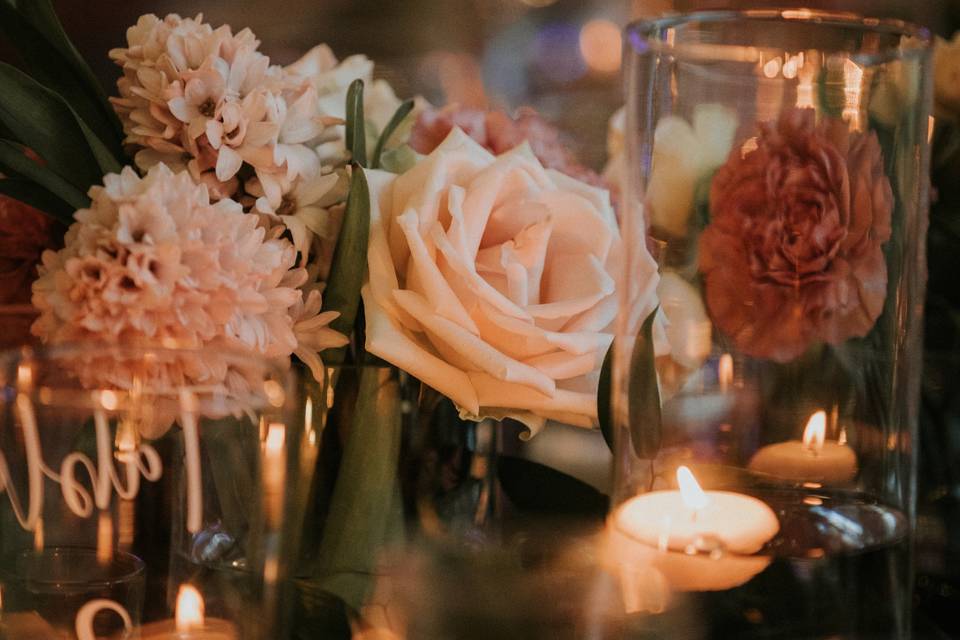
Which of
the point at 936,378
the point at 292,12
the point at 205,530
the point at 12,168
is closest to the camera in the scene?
the point at 205,530

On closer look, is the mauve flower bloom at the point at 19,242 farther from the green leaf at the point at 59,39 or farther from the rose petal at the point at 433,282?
the rose petal at the point at 433,282

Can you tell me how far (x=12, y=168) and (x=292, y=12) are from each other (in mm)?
1013

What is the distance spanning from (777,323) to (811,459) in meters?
0.04

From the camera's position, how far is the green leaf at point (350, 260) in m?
0.36

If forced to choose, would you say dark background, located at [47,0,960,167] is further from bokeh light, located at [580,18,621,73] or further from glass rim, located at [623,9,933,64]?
glass rim, located at [623,9,933,64]

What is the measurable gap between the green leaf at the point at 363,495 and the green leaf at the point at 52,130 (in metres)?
0.11

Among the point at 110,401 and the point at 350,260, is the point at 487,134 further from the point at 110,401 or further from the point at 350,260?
the point at 110,401

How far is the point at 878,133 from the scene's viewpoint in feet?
0.95

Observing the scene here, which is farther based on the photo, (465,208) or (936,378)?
(936,378)

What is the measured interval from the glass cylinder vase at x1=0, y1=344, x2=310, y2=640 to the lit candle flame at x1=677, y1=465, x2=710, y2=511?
0.12 meters

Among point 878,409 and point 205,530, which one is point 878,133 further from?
point 205,530

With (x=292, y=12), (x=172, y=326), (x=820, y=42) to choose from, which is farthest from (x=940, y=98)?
(x=292, y=12)

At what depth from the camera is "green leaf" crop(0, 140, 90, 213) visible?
1.12 ft

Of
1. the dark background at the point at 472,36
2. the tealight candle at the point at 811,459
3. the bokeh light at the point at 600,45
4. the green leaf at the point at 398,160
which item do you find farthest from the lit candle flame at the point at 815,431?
the bokeh light at the point at 600,45
